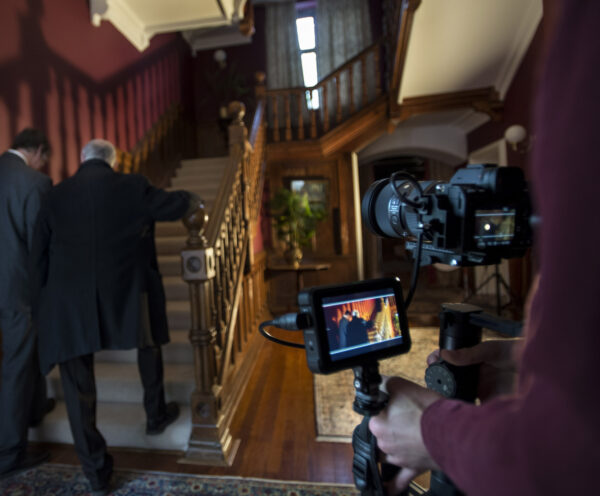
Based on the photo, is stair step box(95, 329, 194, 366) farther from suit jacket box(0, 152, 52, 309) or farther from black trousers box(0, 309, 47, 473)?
suit jacket box(0, 152, 52, 309)

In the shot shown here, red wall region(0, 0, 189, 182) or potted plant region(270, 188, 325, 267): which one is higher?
red wall region(0, 0, 189, 182)

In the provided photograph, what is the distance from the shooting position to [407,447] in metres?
0.43

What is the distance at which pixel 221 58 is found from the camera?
6562 mm

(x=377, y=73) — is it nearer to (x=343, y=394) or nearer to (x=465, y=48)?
(x=465, y=48)

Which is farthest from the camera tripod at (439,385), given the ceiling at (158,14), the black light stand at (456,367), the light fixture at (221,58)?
the light fixture at (221,58)

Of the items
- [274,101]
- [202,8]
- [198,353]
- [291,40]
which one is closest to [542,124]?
[198,353]

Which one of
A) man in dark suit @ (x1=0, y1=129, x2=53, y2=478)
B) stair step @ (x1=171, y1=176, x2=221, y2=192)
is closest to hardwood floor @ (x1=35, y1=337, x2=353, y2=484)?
man in dark suit @ (x1=0, y1=129, x2=53, y2=478)

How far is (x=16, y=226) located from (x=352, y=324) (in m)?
2.06

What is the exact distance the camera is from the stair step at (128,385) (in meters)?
2.18

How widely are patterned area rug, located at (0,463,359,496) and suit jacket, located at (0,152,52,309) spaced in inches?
34.0

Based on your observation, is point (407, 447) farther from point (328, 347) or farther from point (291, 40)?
point (291, 40)

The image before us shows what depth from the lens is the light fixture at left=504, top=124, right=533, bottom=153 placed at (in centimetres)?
395

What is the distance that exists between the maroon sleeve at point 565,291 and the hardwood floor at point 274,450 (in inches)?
67.5

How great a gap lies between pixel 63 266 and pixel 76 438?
0.79 metres
